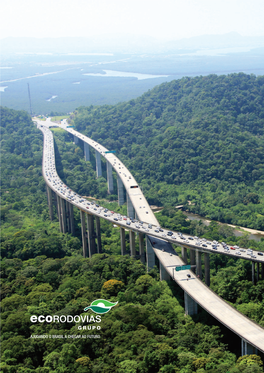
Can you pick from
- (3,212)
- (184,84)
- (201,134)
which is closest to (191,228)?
(3,212)

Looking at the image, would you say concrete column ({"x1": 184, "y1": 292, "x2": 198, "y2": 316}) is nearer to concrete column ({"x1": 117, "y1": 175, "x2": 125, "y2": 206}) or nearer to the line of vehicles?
the line of vehicles

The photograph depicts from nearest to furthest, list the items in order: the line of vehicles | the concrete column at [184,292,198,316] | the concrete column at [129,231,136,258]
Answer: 1. the concrete column at [184,292,198,316]
2. the line of vehicles
3. the concrete column at [129,231,136,258]

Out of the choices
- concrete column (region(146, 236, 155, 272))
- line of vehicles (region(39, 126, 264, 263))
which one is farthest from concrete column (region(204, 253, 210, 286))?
concrete column (region(146, 236, 155, 272))

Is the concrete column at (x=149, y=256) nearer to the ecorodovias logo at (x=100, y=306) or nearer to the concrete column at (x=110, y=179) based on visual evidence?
the ecorodovias logo at (x=100, y=306)

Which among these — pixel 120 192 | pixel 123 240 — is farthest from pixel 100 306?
pixel 120 192

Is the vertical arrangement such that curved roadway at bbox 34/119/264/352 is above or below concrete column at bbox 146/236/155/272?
above

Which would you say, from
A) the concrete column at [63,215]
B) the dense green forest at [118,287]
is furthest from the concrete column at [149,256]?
the concrete column at [63,215]

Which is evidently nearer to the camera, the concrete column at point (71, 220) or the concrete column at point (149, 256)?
the concrete column at point (149, 256)

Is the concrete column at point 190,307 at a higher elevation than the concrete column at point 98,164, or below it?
below
